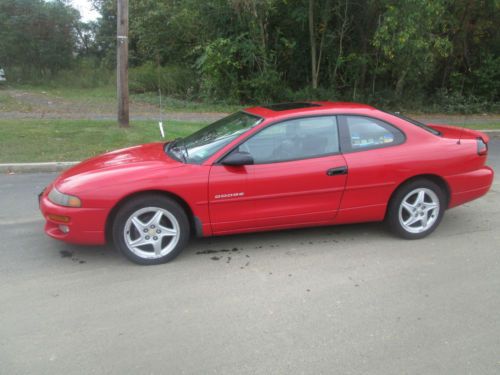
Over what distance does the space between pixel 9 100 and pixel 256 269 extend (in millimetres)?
14169

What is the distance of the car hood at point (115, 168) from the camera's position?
4109mm

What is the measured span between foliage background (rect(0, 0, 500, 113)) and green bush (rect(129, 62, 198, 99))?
0.05m

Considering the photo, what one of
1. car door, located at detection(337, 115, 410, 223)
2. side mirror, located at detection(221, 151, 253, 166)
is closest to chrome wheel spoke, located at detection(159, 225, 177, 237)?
side mirror, located at detection(221, 151, 253, 166)

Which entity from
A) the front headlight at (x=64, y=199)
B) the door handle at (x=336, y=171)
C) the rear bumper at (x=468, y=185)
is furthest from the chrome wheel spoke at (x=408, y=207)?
the front headlight at (x=64, y=199)

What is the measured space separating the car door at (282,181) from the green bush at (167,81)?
14075 millimetres

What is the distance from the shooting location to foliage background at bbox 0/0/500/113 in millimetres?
15383

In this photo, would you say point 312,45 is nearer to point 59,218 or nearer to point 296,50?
point 296,50

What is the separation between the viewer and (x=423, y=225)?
4789 millimetres

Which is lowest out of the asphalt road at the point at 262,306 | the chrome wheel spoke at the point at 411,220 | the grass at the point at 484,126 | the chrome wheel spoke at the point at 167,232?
the asphalt road at the point at 262,306

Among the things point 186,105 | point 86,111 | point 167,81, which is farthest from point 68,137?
point 167,81

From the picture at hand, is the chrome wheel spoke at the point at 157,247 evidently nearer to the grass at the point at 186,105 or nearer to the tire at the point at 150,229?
the tire at the point at 150,229

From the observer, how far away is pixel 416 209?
4734mm

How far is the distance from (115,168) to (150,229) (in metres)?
0.66

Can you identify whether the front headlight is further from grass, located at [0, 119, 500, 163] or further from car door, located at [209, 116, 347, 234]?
grass, located at [0, 119, 500, 163]
